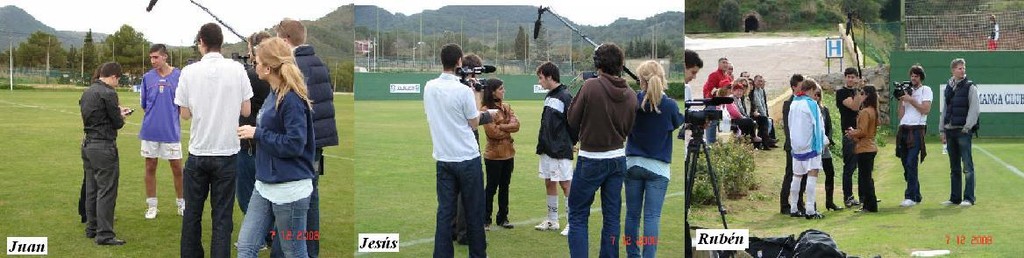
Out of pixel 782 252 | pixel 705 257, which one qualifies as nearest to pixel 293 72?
pixel 705 257

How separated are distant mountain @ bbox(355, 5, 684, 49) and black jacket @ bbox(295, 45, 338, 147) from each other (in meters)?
0.32

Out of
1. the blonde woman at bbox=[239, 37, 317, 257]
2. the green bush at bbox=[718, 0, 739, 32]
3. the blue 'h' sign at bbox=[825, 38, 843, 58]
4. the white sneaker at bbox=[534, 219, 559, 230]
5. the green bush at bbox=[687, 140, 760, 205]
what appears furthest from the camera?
the blue 'h' sign at bbox=[825, 38, 843, 58]

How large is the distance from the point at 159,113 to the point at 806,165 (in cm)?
496

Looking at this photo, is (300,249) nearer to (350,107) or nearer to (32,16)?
(350,107)

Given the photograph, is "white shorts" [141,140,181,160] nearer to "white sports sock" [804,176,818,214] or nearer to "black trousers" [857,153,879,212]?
"white sports sock" [804,176,818,214]

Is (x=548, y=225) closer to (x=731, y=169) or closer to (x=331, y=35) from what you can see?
(x=331, y=35)

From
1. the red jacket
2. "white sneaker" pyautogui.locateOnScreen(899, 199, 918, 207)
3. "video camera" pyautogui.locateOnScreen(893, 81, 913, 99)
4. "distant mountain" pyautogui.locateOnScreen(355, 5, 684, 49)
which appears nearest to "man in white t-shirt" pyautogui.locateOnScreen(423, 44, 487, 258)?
"distant mountain" pyautogui.locateOnScreen(355, 5, 684, 49)

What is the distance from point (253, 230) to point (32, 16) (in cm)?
426

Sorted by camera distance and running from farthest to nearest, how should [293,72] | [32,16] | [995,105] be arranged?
[995,105]
[32,16]
[293,72]

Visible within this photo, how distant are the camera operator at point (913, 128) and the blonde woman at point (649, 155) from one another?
4.61m

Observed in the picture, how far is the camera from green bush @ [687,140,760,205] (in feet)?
25.2

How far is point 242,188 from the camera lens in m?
6.09

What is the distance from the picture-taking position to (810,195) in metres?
8.84

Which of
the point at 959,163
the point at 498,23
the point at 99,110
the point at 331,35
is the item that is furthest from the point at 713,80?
the point at 99,110
